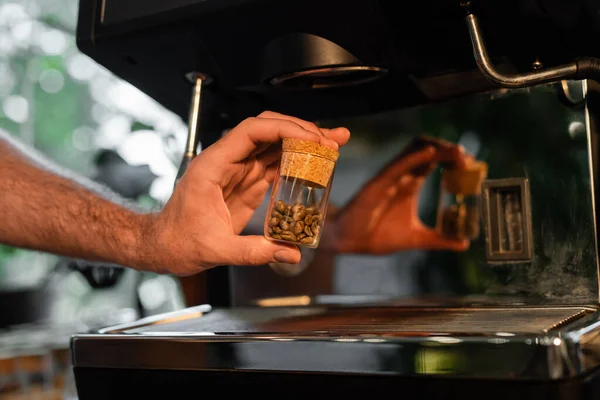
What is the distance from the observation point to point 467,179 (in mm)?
928

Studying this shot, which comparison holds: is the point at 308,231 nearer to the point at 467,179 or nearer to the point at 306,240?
the point at 306,240

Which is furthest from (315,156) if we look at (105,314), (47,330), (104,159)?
(105,314)

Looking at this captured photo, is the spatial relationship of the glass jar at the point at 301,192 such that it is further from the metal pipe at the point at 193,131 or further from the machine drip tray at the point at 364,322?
the metal pipe at the point at 193,131

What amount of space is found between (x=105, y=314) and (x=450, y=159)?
2.04m

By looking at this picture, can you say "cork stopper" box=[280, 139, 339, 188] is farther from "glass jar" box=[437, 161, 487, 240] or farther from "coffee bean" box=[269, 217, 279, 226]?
A: "glass jar" box=[437, 161, 487, 240]

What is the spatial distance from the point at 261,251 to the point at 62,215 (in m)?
0.32

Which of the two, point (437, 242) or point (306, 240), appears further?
point (437, 242)

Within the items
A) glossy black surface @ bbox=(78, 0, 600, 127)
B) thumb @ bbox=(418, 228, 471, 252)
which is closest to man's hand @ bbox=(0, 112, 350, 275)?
glossy black surface @ bbox=(78, 0, 600, 127)

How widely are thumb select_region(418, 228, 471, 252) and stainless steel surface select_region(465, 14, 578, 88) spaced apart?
27cm

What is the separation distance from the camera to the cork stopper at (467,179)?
3.00ft

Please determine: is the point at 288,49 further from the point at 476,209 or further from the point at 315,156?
the point at 476,209

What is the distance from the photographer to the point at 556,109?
2.80 ft

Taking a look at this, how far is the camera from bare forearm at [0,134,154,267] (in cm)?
84

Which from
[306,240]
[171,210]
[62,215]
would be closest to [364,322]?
[306,240]
